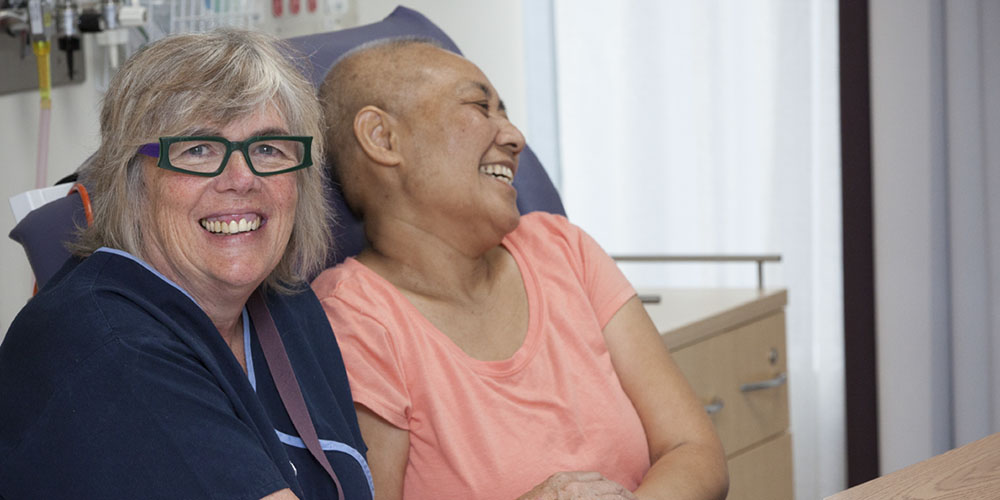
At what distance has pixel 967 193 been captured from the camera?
2428 mm

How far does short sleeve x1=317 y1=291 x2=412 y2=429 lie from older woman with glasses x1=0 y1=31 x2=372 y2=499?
0.15ft

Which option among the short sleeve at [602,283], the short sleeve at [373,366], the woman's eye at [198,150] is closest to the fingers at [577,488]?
the short sleeve at [373,366]

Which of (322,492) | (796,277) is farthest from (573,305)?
(796,277)

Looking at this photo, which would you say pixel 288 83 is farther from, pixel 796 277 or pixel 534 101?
pixel 534 101

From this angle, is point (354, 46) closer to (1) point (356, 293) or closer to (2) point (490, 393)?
(1) point (356, 293)

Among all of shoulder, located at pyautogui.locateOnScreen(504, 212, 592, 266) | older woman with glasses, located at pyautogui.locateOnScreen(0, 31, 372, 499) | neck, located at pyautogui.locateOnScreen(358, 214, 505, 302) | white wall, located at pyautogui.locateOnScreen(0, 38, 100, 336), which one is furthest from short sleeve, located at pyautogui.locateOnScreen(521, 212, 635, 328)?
white wall, located at pyautogui.locateOnScreen(0, 38, 100, 336)

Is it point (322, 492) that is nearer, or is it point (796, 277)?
point (322, 492)

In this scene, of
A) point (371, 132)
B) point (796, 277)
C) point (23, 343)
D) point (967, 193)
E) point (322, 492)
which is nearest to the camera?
point (23, 343)

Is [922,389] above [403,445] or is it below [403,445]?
below

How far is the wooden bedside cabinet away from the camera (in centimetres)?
193

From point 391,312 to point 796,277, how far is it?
1.91 metres

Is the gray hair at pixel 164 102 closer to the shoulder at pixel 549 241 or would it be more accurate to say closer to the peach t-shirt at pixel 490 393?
the peach t-shirt at pixel 490 393

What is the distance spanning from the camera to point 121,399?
3.03 feet

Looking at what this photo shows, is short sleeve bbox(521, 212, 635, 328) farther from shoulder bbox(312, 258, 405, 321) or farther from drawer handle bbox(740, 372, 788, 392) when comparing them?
drawer handle bbox(740, 372, 788, 392)
